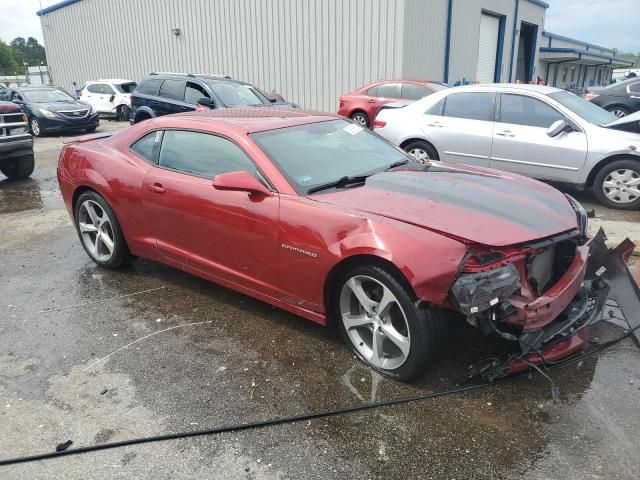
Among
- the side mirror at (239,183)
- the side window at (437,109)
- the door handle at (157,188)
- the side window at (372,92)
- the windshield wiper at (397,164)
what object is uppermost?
the side mirror at (239,183)

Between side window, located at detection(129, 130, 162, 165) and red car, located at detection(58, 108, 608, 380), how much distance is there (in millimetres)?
13

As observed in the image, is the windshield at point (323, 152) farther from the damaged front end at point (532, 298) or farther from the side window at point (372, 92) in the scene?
the side window at point (372, 92)

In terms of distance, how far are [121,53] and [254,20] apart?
916 cm

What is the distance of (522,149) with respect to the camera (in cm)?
676

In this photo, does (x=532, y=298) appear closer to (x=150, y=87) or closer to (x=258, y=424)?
(x=258, y=424)

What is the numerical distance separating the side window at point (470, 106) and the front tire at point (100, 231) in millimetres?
4913

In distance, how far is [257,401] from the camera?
2.91 m

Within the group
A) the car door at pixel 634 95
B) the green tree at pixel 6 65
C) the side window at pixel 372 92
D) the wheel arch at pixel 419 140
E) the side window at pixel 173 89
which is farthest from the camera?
the green tree at pixel 6 65

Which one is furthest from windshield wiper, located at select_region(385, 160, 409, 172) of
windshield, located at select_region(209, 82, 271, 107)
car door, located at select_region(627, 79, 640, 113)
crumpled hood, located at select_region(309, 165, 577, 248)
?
car door, located at select_region(627, 79, 640, 113)

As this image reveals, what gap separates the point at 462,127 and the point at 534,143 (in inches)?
39.4

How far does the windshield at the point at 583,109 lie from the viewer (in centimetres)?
668

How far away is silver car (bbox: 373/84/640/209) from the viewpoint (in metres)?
6.40

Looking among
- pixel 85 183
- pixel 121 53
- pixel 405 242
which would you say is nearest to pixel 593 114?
pixel 405 242

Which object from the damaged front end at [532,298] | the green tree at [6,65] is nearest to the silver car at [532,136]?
the damaged front end at [532,298]
